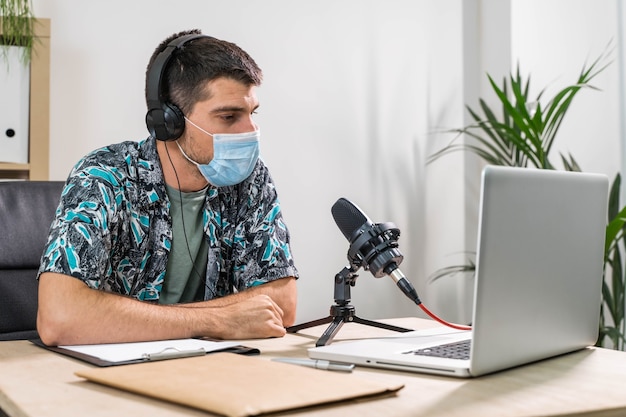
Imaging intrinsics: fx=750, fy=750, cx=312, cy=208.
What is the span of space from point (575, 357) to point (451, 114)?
2.32 meters

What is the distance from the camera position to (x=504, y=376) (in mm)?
1004

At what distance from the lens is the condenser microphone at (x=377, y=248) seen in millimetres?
1260

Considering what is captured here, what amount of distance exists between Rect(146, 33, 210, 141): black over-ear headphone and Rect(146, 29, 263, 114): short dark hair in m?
0.02

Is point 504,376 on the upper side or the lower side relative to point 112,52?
lower

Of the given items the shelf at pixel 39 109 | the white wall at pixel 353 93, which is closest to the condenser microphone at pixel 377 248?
the shelf at pixel 39 109

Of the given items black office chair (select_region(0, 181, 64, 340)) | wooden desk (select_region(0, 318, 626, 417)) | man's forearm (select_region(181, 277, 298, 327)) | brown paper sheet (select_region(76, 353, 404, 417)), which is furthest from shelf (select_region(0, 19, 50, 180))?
brown paper sheet (select_region(76, 353, 404, 417))

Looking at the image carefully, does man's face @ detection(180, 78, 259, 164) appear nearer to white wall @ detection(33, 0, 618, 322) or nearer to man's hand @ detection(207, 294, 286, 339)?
man's hand @ detection(207, 294, 286, 339)

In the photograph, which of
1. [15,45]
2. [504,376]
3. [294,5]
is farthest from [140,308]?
[294,5]

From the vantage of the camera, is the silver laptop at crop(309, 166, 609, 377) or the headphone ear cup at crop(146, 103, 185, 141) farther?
the headphone ear cup at crop(146, 103, 185, 141)

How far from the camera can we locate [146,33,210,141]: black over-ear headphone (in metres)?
1.72

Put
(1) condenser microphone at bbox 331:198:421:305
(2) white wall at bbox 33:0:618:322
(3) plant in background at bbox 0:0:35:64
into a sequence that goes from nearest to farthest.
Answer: (1) condenser microphone at bbox 331:198:421:305
(3) plant in background at bbox 0:0:35:64
(2) white wall at bbox 33:0:618:322

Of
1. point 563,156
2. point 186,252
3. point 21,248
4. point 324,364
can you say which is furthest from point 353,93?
point 324,364

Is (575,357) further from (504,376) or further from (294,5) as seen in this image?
(294,5)

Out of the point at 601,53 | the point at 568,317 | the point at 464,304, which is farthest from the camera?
the point at 464,304
